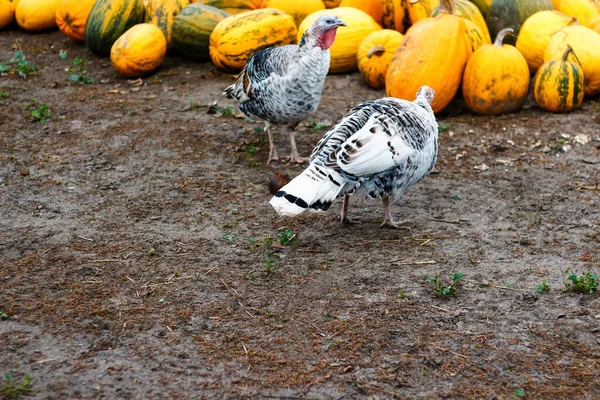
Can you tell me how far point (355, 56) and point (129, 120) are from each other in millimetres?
2425

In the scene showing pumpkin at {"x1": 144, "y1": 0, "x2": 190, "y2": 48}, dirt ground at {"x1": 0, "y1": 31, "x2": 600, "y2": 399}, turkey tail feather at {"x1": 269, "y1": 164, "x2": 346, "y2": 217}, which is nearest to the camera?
dirt ground at {"x1": 0, "y1": 31, "x2": 600, "y2": 399}

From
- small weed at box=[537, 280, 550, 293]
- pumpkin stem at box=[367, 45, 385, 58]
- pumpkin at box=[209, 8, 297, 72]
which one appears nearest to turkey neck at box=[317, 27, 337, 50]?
pumpkin stem at box=[367, 45, 385, 58]

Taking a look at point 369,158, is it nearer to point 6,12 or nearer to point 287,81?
point 287,81

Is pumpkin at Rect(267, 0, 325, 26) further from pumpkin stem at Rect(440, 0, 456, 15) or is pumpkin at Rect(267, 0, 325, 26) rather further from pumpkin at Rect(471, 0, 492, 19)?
pumpkin stem at Rect(440, 0, 456, 15)

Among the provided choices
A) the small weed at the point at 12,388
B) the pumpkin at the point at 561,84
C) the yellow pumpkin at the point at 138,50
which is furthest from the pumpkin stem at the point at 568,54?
the small weed at the point at 12,388

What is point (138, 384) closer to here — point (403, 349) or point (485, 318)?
point (403, 349)

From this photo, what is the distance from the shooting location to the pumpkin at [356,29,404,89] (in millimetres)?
7033

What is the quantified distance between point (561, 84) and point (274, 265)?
3.49m

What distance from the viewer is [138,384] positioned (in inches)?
129

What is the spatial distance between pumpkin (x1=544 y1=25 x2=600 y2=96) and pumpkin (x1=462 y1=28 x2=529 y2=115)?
35cm

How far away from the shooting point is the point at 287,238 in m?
4.75

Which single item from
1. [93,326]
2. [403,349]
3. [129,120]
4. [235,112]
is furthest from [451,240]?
[129,120]

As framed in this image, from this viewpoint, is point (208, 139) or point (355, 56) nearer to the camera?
point (208, 139)

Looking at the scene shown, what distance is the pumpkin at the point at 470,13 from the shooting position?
23.4 ft
